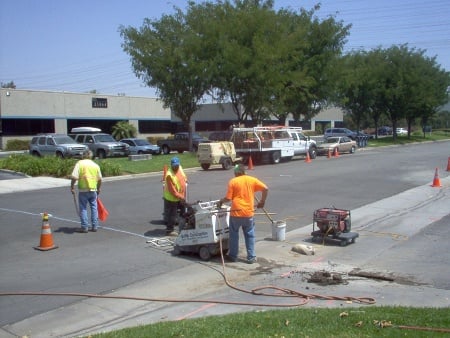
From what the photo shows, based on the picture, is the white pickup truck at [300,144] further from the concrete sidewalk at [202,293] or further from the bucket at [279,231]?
the bucket at [279,231]

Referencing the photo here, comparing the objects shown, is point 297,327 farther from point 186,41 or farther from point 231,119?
point 231,119

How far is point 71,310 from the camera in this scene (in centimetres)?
682

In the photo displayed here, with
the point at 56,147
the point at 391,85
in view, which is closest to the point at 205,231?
the point at 56,147

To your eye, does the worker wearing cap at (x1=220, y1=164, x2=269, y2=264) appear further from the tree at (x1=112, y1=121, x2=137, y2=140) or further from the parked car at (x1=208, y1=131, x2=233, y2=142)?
the tree at (x1=112, y1=121, x2=137, y2=140)

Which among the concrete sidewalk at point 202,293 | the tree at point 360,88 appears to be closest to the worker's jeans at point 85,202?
the concrete sidewalk at point 202,293

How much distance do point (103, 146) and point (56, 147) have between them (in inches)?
151

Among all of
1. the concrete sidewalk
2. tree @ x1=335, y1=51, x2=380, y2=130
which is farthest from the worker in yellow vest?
tree @ x1=335, y1=51, x2=380, y2=130

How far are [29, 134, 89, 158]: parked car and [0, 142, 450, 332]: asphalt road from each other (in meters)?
9.33

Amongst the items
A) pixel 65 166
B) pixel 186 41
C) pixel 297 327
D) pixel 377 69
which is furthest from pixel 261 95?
pixel 297 327

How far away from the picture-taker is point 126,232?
1173cm

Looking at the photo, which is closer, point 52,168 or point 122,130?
point 52,168

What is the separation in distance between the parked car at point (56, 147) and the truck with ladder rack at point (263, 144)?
9336 millimetres

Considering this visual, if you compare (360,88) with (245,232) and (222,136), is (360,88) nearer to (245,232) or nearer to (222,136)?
(222,136)

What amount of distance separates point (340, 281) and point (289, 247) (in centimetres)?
252
